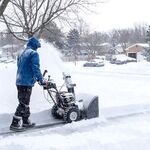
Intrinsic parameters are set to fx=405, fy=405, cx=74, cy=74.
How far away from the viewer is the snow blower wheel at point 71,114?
29.2ft

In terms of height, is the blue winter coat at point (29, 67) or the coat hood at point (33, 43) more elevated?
the coat hood at point (33, 43)

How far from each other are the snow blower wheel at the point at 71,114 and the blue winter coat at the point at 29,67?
1100mm

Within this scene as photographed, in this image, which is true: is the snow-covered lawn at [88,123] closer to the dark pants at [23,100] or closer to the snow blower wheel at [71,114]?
the snow blower wheel at [71,114]

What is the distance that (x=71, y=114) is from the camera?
352 inches

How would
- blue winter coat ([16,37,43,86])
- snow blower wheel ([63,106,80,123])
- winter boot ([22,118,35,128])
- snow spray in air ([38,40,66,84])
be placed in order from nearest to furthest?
blue winter coat ([16,37,43,86]) < winter boot ([22,118,35,128]) < snow blower wheel ([63,106,80,123]) < snow spray in air ([38,40,66,84])

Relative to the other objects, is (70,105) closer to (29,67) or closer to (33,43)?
(29,67)

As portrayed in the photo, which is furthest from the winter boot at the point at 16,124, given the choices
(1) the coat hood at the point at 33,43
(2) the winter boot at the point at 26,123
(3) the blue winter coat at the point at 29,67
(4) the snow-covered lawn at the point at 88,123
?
(1) the coat hood at the point at 33,43

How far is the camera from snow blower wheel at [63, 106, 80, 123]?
8.91 metres

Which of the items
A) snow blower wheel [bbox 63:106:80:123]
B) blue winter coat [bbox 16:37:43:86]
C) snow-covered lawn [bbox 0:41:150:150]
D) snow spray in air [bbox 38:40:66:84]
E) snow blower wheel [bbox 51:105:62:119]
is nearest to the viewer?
snow-covered lawn [bbox 0:41:150:150]

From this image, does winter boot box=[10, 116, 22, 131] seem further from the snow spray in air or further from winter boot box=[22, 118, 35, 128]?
the snow spray in air

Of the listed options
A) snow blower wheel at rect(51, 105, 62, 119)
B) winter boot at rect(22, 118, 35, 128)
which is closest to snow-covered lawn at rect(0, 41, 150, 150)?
snow blower wheel at rect(51, 105, 62, 119)

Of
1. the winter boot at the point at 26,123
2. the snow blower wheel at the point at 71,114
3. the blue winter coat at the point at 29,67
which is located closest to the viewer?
the blue winter coat at the point at 29,67

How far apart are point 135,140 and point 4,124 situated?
334cm

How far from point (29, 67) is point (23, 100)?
0.71 metres
